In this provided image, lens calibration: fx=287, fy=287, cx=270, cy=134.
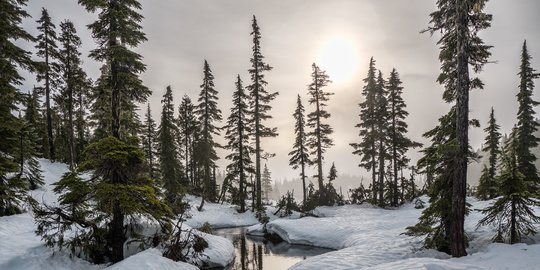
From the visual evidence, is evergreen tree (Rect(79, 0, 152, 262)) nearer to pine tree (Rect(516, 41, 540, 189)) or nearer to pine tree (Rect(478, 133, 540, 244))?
pine tree (Rect(478, 133, 540, 244))

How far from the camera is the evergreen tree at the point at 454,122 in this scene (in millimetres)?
10414

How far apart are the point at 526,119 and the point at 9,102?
43070mm

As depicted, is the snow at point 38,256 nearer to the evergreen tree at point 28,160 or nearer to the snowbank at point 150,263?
the snowbank at point 150,263

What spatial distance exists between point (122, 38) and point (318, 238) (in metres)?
16.5

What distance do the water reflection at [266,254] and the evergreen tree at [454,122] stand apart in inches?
294

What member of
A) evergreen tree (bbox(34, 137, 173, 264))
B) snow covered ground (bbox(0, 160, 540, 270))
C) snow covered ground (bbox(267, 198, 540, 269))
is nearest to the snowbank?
snow covered ground (bbox(0, 160, 540, 270))

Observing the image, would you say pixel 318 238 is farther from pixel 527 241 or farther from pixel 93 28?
pixel 93 28

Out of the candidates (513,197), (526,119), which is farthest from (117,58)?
(526,119)

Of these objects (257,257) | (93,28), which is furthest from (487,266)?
(93,28)

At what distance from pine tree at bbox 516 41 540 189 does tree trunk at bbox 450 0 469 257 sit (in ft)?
86.7

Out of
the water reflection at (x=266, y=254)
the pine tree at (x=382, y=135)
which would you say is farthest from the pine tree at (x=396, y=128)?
the water reflection at (x=266, y=254)

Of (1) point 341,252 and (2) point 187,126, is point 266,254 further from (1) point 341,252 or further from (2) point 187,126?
(2) point 187,126

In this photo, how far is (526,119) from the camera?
99.6 feet

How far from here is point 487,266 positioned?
28.8 feet
